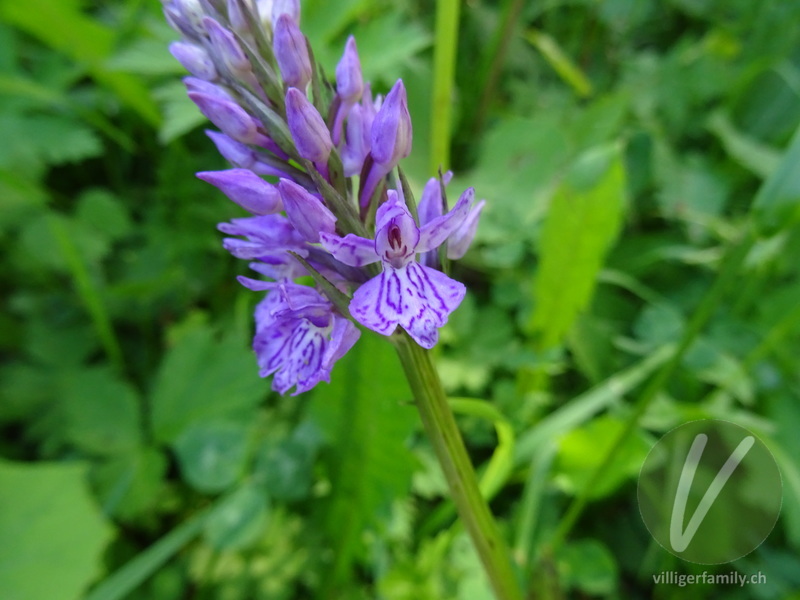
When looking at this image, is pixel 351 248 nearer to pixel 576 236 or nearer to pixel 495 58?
pixel 576 236

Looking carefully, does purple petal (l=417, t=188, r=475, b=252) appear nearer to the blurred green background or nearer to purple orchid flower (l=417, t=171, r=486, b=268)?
purple orchid flower (l=417, t=171, r=486, b=268)

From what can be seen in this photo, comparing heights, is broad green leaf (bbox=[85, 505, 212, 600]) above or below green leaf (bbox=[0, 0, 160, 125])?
below

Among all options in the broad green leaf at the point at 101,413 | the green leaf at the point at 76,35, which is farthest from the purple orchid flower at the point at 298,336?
the green leaf at the point at 76,35

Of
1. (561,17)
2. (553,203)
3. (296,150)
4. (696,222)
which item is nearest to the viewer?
(296,150)

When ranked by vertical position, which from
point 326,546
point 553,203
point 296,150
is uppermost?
point 296,150

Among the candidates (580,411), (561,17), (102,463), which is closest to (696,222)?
(580,411)

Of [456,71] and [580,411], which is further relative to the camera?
[456,71]

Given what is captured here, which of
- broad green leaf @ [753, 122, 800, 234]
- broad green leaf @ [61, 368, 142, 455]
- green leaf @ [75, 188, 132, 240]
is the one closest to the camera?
broad green leaf @ [753, 122, 800, 234]

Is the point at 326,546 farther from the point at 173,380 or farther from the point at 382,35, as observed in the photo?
the point at 382,35

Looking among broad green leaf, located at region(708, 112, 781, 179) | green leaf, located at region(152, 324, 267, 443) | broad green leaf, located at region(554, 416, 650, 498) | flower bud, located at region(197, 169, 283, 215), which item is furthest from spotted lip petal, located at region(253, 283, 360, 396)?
broad green leaf, located at region(708, 112, 781, 179)
